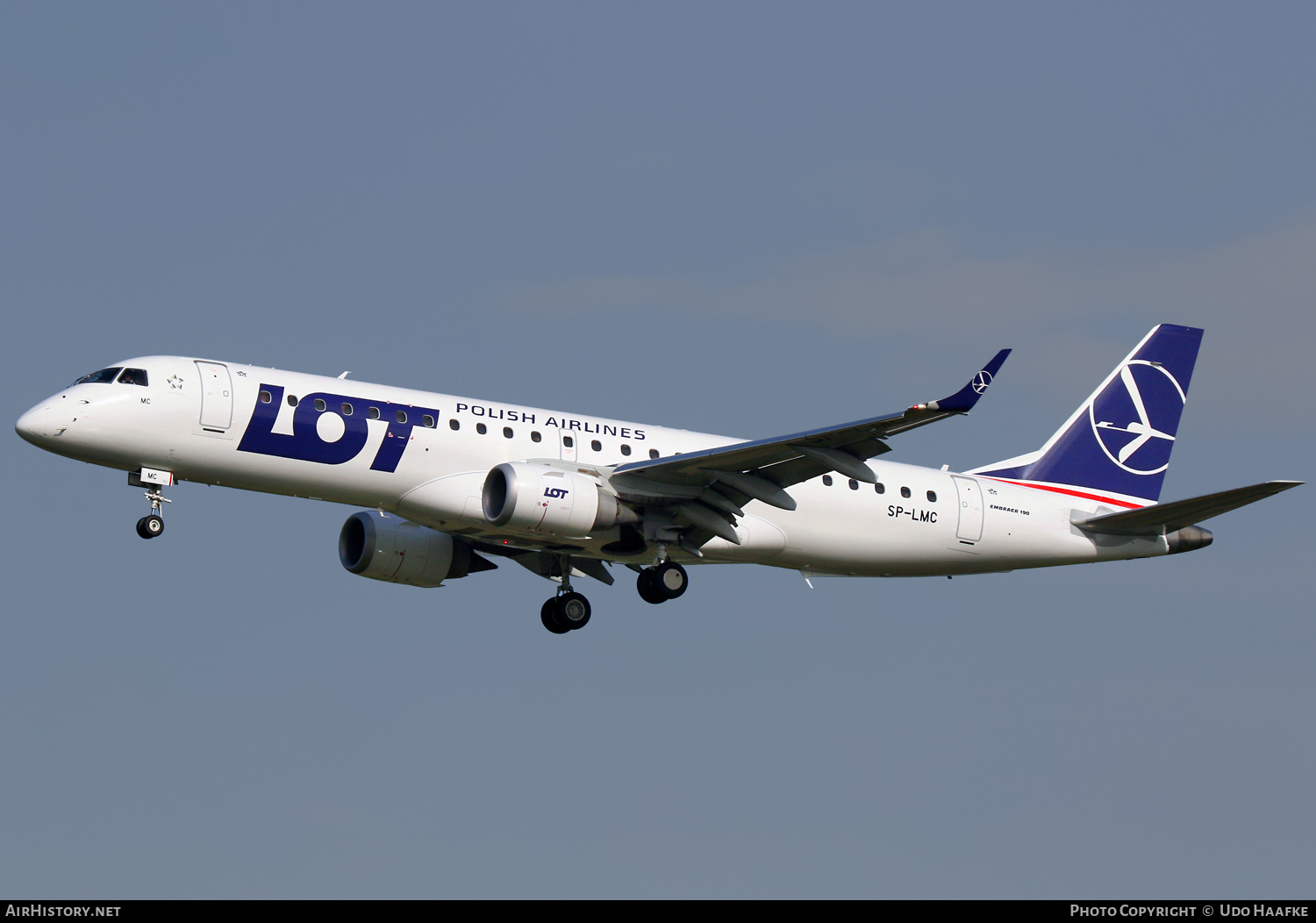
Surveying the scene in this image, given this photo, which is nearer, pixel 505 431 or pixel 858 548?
pixel 505 431

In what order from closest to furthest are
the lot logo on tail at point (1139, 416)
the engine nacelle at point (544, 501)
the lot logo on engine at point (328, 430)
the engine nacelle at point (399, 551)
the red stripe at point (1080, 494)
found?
1. the lot logo on engine at point (328, 430)
2. the engine nacelle at point (544, 501)
3. the engine nacelle at point (399, 551)
4. the red stripe at point (1080, 494)
5. the lot logo on tail at point (1139, 416)

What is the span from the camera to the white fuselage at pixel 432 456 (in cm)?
3269

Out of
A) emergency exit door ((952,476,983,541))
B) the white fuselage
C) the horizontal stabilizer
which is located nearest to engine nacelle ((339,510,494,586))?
the white fuselage

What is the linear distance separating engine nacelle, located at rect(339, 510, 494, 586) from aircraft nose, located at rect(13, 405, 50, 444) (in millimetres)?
7986

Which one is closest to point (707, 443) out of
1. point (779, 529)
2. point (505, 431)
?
point (779, 529)

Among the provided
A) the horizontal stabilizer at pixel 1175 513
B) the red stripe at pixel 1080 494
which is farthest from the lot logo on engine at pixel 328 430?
the horizontal stabilizer at pixel 1175 513

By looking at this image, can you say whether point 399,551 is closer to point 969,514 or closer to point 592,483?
point 592,483

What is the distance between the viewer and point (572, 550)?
36.7 meters

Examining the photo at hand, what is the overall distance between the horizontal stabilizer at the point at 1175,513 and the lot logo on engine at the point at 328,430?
15983 millimetres

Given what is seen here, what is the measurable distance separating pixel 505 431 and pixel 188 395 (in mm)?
6239

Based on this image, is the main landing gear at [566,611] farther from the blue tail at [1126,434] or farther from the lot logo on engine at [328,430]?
the blue tail at [1126,434]

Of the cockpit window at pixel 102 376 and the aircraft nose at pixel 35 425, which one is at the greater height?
the cockpit window at pixel 102 376

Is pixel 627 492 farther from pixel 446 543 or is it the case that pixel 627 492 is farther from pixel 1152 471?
pixel 1152 471
